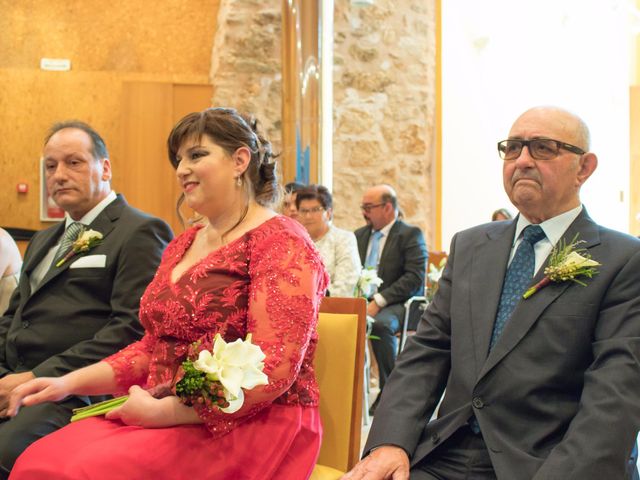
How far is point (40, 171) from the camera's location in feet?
26.5

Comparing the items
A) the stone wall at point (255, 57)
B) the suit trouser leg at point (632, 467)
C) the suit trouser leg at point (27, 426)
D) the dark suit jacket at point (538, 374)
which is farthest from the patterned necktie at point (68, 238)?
the stone wall at point (255, 57)

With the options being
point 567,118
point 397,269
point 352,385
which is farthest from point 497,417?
point 397,269

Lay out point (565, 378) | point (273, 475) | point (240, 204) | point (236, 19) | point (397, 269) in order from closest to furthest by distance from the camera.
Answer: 1. point (565, 378)
2. point (273, 475)
3. point (240, 204)
4. point (397, 269)
5. point (236, 19)

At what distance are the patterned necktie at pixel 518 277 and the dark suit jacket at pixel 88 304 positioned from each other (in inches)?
52.9

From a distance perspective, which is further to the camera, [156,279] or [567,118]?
[156,279]

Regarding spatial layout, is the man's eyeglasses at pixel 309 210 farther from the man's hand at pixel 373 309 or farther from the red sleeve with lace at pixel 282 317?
the red sleeve with lace at pixel 282 317

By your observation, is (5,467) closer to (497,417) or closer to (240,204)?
(240,204)

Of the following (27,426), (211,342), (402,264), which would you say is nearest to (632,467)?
(211,342)

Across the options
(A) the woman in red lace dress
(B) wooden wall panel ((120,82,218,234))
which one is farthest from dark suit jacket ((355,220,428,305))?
(A) the woman in red lace dress

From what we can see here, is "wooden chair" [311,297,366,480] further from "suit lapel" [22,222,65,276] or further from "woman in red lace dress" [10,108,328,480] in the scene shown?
"suit lapel" [22,222,65,276]

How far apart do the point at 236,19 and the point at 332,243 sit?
10.7 ft

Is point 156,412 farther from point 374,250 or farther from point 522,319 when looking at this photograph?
point 374,250

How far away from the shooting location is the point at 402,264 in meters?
6.17

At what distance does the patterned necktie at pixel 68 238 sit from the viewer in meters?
3.03
